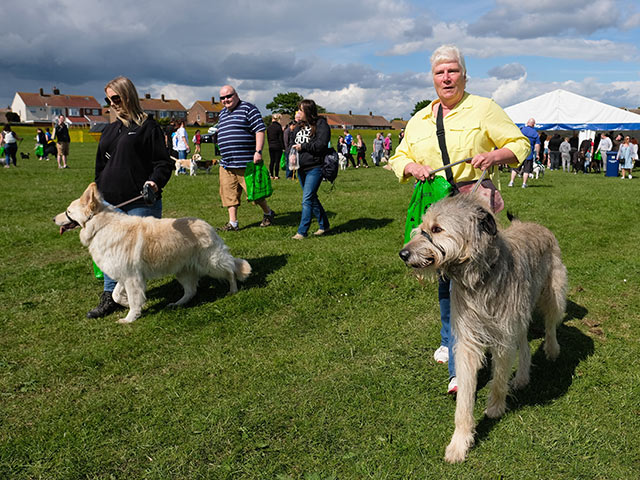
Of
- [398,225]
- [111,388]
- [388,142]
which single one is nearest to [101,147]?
[111,388]

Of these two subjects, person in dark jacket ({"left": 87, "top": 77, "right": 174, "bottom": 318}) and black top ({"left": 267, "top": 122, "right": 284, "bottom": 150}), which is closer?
person in dark jacket ({"left": 87, "top": 77, "right": 174, "bottom": 318})

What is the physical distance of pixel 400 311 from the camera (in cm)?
564

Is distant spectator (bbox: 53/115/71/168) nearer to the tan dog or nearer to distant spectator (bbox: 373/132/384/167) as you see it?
distant spectator (bbox: 373/132/384/167)

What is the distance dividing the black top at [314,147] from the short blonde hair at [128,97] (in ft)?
11.1

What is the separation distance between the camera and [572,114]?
29.5 meters

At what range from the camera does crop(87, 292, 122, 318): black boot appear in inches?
221

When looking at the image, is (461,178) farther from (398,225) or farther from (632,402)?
(398,225)

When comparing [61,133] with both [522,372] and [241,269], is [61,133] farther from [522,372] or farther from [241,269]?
[522,372]

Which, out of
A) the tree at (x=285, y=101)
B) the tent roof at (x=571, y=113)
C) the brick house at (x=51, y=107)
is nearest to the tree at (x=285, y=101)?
the tree at (x=285, y=101)

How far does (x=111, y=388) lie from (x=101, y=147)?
9.42 ft

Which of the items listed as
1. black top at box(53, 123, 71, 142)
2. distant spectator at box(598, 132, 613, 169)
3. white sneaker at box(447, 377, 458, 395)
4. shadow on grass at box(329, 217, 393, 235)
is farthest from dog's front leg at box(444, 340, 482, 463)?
distant spectator at box(598, 132, 613, 169)

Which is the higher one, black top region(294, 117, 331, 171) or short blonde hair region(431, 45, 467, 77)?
short blonde hair region(431, 45, 467, 77)

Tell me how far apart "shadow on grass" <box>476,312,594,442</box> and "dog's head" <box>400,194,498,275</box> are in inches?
58.4

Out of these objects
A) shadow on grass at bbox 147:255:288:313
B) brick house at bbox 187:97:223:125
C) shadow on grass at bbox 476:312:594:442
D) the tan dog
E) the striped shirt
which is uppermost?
brick house at bbox 187:97:223:125
